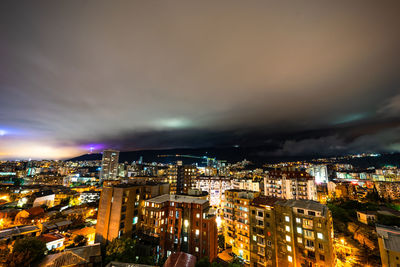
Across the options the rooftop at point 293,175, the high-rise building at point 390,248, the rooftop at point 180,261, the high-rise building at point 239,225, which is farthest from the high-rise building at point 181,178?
the high-rise building at point 390,248

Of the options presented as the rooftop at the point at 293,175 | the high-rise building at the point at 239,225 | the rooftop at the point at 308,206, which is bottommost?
the high-rise building at the point at 239,225

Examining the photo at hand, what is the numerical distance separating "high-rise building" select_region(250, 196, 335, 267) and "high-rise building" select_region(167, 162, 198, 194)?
46.2m

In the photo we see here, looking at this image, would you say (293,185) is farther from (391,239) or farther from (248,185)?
(391,239)

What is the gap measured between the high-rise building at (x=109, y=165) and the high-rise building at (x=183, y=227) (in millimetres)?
136654

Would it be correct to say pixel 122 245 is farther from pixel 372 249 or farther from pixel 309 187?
pixel 309 187

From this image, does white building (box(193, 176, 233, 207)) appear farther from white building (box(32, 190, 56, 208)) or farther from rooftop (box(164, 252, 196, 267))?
white building (box(32, 190, 56, 208))

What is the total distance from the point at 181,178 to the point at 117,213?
4427 cm

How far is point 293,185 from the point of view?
55.3m

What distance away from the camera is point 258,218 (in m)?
29.4

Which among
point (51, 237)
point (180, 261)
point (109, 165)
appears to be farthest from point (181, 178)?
point (109, 165)

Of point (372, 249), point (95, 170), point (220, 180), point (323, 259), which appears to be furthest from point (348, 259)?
point (95, 170)

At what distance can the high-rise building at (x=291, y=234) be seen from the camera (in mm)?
23359

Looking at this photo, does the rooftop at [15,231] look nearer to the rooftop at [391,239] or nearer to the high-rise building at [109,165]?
the rooftop at [391,239]

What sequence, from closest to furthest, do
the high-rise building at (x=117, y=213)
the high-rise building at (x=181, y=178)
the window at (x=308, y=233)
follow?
the window at (x=308, y=233) < the high-rise building at (x=117, y=213) < the high-rise building at (x=181, y=178)
